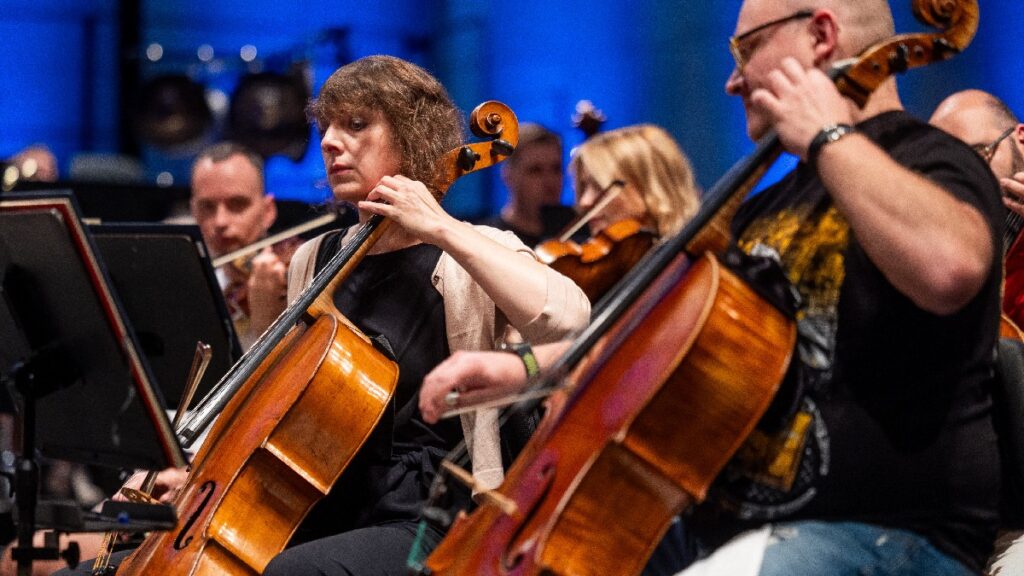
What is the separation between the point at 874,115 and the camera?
1800 millimetres

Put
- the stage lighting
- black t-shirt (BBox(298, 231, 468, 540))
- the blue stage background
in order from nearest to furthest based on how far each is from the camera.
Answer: black t-shirt (BBox(298, 231, 468, 540)), the blue stage background, the stage lighting

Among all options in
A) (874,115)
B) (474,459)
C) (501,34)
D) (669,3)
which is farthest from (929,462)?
(501,34)

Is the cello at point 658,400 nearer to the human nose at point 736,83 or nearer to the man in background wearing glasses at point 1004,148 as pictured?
the human nose at point 736,83

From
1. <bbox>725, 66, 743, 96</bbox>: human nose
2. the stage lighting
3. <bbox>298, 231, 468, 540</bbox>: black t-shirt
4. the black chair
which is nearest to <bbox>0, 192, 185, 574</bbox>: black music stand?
<bbox>298, 231, 468, 540</bbox>: black t-shirt

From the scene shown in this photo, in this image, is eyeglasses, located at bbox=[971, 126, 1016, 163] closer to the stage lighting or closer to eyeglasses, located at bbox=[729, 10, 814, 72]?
eyeglasses, located at bbox=[729, 10, 814, 72]

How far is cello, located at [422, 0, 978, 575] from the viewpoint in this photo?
155 cm

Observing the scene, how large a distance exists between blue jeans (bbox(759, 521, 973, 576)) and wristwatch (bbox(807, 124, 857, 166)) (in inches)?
19.3

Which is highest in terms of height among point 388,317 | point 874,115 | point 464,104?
point 874,115

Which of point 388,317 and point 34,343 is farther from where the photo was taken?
point 388,317

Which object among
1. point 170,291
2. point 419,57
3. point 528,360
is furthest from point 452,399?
point 419,57

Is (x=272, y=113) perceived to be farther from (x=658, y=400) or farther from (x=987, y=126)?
(x=658, y=400)

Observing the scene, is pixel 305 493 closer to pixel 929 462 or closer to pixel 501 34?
pixel 929 462

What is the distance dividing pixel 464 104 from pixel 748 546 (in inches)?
256

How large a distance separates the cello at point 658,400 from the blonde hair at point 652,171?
213 cm
